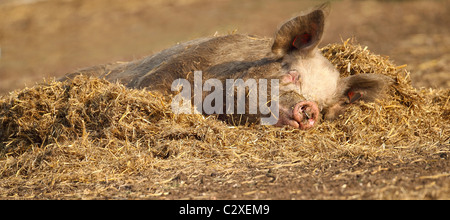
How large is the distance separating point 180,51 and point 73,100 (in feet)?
4.88

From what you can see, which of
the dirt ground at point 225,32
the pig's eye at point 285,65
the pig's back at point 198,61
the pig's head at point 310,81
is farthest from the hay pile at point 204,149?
the pig's eye at point 285,65

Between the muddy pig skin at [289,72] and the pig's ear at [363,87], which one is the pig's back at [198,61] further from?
the pig's ear at [363,87]

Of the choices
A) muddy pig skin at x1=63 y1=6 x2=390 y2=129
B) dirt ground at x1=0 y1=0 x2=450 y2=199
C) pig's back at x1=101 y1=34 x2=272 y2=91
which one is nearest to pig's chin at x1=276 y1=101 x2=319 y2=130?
muddy pig skin at x1=63 y1=6 x2=390 y2=129

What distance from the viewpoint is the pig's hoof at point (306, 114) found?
4.81 m

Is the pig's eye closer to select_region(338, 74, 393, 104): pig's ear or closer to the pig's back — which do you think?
the pig's back

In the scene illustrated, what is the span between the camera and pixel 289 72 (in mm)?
5090

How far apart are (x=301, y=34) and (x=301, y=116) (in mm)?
860

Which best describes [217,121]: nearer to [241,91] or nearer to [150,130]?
[241,91]

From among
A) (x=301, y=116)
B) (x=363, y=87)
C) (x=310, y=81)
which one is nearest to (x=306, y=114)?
(x=301, y=116)

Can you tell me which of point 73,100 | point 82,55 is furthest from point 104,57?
point 73,100

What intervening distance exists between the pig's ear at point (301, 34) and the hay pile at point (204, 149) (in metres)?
0.69

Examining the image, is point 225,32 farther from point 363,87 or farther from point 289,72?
point 363,87

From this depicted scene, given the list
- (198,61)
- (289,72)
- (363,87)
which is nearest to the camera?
(289,72)

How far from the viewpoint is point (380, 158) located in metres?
3.97
